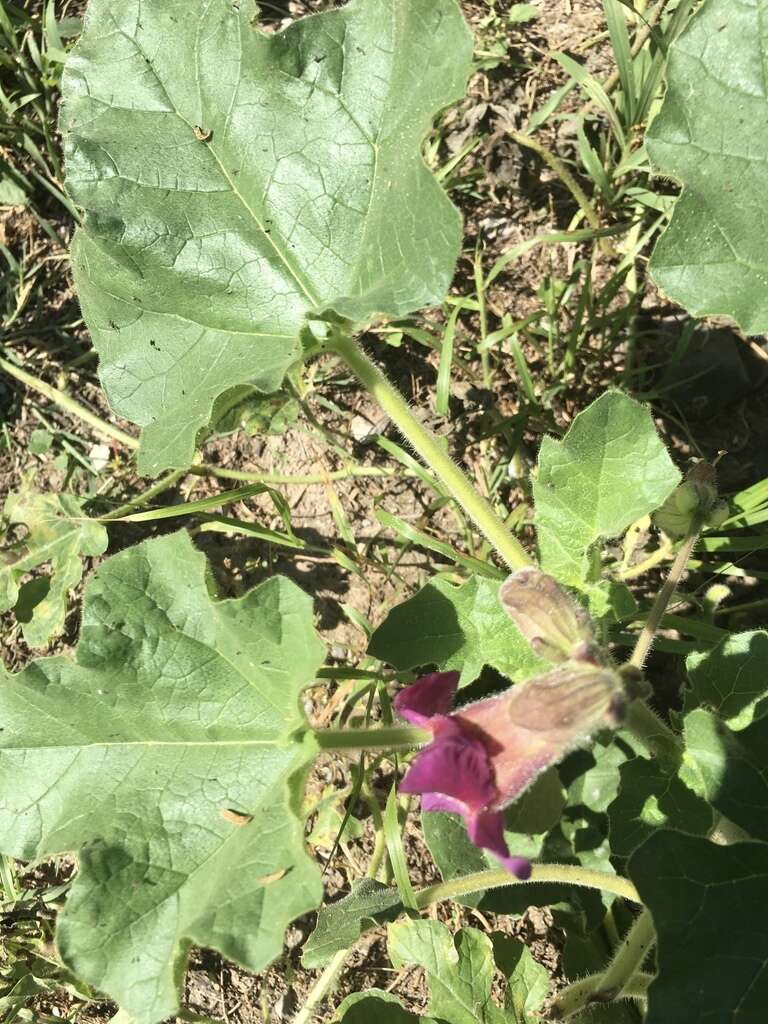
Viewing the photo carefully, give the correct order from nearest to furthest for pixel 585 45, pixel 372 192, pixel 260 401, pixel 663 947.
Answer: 1. pixel 663 947
2. pixel 372 192
3. pixel 260 401
4. pixel 585 45

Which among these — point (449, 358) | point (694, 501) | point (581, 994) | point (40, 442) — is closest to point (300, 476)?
point (449, 358)

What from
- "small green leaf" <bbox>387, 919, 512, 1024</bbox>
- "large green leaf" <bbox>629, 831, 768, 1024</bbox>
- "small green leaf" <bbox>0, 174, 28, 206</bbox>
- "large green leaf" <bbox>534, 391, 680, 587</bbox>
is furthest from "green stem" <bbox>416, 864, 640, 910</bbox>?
"small green leaf" <bbox>0, 174, 28, 206</bbox>

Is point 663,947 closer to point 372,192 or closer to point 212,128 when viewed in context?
point 372,192

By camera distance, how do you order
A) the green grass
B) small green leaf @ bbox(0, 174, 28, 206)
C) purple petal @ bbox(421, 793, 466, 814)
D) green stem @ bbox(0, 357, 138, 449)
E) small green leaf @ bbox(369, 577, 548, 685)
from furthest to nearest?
small green leaf @ bbox(0, 174, 28, 206)
green stem @ bbox(0, 357, 138, 449)
the green grass
small green leaf @ bbox(369, 577, 548, 685)
purple petal @ bbox(421, 793, 466, 814)

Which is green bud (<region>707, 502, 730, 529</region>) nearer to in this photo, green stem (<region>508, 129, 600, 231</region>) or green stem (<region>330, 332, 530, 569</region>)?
green stem (<region>330, 332, 530, 569</region>)

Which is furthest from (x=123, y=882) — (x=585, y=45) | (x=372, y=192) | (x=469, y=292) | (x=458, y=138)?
(x=585, y=45)

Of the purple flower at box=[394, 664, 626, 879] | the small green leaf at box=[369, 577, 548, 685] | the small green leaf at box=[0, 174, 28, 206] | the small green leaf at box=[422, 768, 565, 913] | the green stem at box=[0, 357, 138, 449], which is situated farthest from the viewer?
the small green leaf at box=[0, 174, 28, 206]
